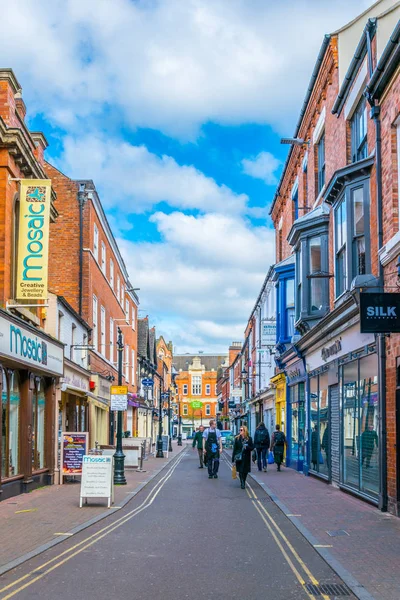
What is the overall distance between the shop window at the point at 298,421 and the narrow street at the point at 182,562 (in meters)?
11.8

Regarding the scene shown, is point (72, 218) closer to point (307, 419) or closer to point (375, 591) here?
point (307, 419)

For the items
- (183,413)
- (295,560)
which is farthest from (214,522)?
(183,413)

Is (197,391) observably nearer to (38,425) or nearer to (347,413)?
(38,425)

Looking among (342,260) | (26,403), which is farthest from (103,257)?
(342,260)

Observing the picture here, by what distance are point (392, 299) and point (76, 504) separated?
857 centimetres

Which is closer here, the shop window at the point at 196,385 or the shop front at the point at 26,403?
the shop front at the point at 26,403

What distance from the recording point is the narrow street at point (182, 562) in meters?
7.89

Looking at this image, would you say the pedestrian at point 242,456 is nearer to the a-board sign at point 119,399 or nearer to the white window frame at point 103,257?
the a-board sign at point 119,399

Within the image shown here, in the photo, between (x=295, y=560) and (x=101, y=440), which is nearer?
(x=295, y=560)

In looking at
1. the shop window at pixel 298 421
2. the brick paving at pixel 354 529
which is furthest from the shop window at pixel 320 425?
the shop window at pixel 298 421

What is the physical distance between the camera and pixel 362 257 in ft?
55.3

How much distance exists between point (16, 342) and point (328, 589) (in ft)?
36.4

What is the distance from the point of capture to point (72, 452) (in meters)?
21.7

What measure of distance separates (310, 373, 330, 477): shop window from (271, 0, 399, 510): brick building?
32 millimetres
